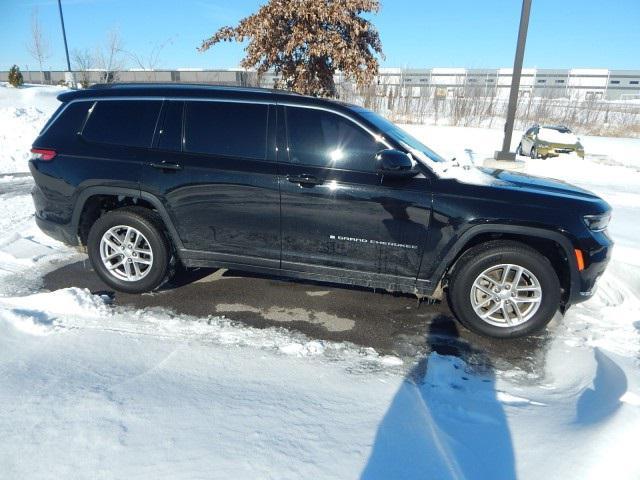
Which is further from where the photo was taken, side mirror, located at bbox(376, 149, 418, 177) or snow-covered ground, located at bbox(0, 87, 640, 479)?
side mirror, located at bbox(376, 149, 418, 177)

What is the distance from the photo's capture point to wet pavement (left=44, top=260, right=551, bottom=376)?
3.49m

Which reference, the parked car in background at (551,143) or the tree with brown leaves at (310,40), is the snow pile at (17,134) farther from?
the parked car in background at (551,143)

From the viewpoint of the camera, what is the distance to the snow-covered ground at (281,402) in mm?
2080

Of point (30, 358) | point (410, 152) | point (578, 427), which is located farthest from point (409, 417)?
point (30, 358)

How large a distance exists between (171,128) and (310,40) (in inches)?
205

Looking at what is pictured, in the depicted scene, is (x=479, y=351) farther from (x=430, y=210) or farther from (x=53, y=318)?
(x=53, y=318)

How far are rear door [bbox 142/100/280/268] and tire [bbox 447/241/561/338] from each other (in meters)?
1.65

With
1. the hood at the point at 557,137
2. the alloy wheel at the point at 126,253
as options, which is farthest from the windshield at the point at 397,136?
the hood at the point at 557,137

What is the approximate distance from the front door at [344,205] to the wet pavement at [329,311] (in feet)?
1.57

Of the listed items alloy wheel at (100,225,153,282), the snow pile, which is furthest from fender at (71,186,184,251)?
the snow pile

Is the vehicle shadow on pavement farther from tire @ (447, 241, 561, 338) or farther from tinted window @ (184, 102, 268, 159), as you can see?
tinted window @ (184, 102, 268, 159)

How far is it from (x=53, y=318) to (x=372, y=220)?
9.03ft

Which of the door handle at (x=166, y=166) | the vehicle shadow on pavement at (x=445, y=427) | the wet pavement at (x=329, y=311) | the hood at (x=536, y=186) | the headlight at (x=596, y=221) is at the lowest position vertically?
the wet pavement at (x=329, y=311)

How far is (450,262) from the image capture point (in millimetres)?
3627
